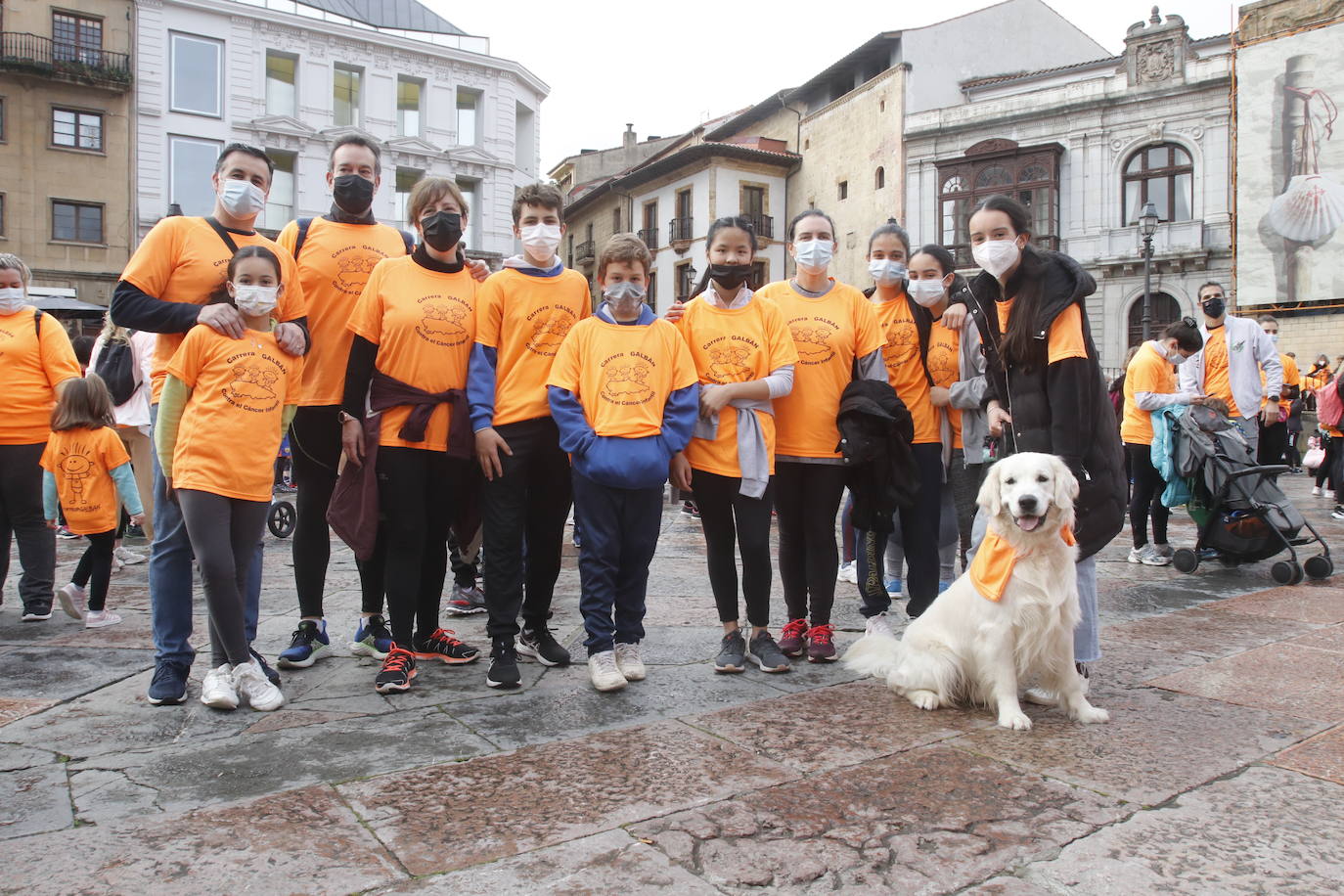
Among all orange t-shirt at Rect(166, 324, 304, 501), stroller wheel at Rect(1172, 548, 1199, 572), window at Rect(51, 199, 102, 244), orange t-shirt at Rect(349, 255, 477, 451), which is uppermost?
window at Rect(51, 199, 102, 244)

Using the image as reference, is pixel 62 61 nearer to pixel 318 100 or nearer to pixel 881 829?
pixel 318 100

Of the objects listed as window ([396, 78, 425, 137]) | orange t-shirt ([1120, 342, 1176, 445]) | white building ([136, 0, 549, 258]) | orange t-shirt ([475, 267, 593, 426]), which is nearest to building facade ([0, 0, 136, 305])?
white building ([136, 0, 549, 258])

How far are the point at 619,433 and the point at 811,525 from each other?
3.33 ft

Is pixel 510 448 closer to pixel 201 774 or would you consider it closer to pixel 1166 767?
pixel 201 774

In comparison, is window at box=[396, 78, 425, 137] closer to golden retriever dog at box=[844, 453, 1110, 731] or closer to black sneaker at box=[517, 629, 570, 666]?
black sneaker at box=[517, 629, 570, 666]

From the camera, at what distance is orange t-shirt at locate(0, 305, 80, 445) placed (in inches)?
208

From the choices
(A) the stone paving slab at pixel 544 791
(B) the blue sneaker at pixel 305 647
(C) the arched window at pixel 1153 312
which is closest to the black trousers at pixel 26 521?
(B) the blue sneaker at pixel 305 647

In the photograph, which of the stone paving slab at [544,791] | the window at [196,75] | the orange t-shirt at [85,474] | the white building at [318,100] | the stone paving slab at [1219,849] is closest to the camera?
the stone paving slab at [1219,849]

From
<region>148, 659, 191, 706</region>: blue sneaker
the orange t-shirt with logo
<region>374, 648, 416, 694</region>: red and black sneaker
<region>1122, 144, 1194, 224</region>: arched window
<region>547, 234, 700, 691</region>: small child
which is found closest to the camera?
<region>148, 659, 191, 706</region>: blue sneaker

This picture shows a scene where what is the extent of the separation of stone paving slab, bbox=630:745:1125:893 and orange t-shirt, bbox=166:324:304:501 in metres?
2.03

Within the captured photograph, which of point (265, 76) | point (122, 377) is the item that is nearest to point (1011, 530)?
point (122, 377)

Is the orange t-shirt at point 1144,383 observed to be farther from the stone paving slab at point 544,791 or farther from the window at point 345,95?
the window at point 345,95

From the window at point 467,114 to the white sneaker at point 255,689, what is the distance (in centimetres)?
3282

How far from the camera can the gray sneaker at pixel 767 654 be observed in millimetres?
3982
